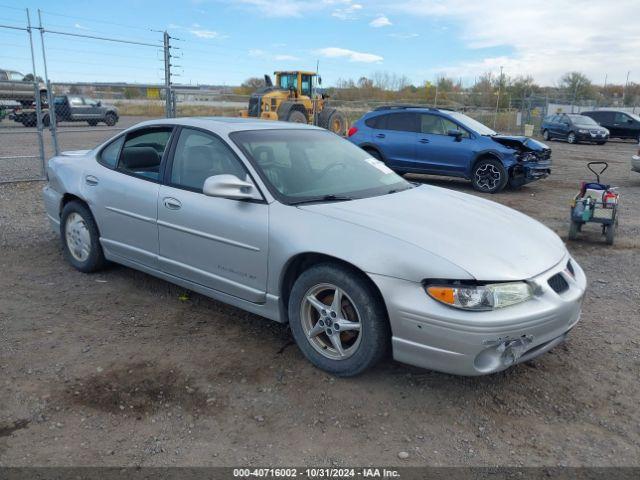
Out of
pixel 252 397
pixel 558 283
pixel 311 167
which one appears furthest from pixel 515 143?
pixel 252 397

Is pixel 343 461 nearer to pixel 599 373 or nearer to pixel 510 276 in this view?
pixel 510 276

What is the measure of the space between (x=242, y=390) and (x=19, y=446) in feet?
3.89

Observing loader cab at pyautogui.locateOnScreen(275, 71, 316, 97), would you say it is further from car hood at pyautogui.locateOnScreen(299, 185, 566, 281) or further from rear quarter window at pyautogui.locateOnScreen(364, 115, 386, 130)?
car hood at pyautogui.locateOnScreen(299, 185, 566, 281)

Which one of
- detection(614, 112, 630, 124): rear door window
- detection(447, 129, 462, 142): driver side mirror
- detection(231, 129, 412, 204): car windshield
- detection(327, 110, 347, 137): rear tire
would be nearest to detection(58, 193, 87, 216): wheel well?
detection(231, 129, 412, 204): car windshield

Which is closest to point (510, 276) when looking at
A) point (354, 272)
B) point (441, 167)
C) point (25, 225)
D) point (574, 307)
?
point (574, 307)

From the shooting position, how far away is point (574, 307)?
131 inches

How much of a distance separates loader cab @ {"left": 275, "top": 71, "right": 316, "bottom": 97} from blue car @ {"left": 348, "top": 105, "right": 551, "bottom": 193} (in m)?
10.6

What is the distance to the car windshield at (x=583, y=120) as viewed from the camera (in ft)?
82.4

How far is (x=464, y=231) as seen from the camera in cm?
339

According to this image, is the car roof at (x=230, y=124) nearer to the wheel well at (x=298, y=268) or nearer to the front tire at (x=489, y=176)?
the wheel well at (x=298, y=268)

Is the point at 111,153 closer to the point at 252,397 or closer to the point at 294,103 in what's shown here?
the point at 252,397

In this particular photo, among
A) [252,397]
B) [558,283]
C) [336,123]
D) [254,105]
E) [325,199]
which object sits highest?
Answer: [254,105]

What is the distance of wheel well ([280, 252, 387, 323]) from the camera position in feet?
10.8

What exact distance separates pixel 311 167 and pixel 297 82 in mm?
18816
